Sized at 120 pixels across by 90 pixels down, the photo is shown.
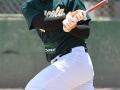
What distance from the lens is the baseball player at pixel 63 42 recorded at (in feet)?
9.03

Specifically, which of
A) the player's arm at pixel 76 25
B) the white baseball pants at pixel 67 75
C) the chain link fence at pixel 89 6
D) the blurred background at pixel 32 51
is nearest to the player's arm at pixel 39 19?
the player's arm at pixel 76 25

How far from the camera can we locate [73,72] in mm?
2803

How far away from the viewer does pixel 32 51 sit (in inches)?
215

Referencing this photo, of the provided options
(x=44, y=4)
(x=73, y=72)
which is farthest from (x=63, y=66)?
(x=44, y=4)

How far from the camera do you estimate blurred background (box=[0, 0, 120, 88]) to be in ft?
17.9

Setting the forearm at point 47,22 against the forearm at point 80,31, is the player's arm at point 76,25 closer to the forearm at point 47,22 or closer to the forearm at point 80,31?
the forearm at point 80,31

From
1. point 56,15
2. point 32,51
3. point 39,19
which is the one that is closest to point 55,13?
point 56,15

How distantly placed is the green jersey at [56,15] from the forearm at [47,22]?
46 millimetres

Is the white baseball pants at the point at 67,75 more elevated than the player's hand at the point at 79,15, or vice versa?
the player's hand at the point at 79,15

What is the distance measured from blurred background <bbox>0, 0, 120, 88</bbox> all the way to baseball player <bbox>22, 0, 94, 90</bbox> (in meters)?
2.38

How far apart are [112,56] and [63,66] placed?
277 centimetres

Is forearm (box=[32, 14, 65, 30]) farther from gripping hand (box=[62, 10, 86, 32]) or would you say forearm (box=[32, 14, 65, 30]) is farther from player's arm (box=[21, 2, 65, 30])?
gripping hand (box=[62, 10, 86, 32])

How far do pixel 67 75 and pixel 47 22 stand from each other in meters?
0.48

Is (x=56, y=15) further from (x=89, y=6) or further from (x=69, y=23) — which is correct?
Answer: (x=89, y=6)
